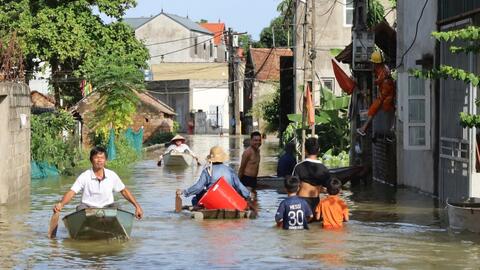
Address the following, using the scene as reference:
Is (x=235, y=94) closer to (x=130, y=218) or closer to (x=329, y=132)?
(x=329, y=132)

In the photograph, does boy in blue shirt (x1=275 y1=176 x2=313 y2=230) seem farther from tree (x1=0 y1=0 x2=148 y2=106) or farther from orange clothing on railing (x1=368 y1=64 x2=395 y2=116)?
tree (x1=0 y1=0 x2=148 y2=106)

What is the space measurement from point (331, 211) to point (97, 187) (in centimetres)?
392

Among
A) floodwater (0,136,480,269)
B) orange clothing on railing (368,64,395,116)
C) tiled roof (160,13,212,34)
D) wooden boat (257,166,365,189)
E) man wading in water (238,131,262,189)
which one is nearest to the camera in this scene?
floodwater (0,136,480,269)

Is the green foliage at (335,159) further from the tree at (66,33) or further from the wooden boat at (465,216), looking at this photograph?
the wooden boat at (465,216)

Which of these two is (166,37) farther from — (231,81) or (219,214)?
(219,214)

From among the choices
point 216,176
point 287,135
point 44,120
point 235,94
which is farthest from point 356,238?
point 235,94

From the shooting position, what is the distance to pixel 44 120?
1326 inches

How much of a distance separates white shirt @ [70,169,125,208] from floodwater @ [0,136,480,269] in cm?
67

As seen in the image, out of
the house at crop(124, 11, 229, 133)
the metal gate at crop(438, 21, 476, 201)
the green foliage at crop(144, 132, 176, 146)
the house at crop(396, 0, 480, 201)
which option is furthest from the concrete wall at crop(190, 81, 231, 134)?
the metal gate at crop(438, 21, 476, 201)

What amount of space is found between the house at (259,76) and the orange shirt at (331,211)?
6212 cm

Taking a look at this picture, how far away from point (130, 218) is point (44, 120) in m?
18.4

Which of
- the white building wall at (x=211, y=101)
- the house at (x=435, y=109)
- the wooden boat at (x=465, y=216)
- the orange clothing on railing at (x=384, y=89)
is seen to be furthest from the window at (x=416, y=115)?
the white building wall at (x=211, y=101)

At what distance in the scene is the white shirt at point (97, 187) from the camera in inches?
609

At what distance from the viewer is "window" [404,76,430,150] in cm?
2367
